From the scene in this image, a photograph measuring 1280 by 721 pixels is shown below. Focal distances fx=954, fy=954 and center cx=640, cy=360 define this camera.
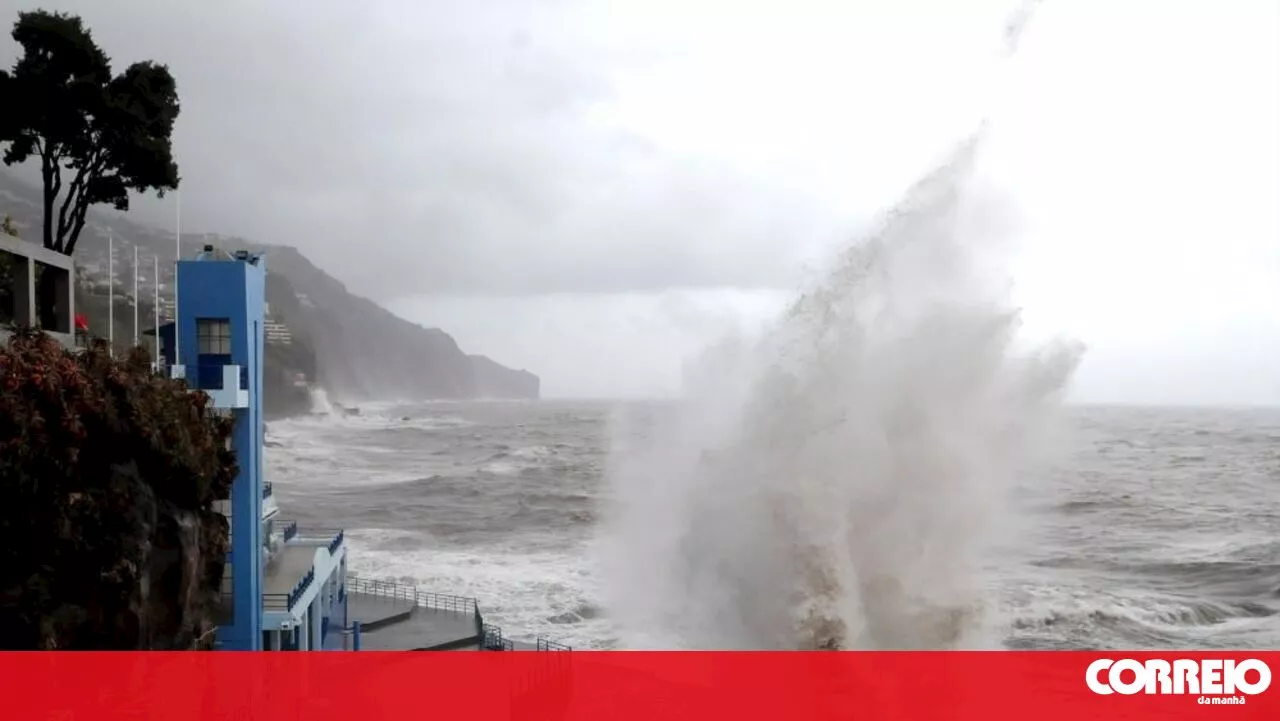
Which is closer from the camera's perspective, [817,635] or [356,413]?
[817,635]

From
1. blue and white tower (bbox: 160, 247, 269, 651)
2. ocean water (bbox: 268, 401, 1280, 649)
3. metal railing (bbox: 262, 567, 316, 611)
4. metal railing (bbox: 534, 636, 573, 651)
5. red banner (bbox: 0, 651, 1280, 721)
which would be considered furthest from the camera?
ocean water (bbox: 268, 401, 1280, 649)

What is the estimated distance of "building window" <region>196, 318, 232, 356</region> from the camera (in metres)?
16.5

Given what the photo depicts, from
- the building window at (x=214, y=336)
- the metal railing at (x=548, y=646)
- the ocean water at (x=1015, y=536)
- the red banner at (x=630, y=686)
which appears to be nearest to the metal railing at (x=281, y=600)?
the red banner at (x=630, y=686)

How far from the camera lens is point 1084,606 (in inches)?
1190

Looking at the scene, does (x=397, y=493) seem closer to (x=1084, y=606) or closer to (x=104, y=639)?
(x=1084, y=606)

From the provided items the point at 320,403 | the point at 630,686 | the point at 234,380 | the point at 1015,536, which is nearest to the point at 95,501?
the point at 234,380

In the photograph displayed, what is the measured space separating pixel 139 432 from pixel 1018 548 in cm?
3895

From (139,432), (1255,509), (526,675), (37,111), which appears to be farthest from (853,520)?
(1255,509)

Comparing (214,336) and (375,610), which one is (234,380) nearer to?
(214,336)

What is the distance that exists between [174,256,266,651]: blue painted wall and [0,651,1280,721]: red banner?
3.62 ft

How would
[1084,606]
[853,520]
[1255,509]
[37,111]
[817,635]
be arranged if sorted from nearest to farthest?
[37,111] → [817,635] → [853,520] → [1084,606] → [1255,509]

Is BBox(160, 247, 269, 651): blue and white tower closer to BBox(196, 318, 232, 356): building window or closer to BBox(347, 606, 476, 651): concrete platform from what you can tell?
BBox(196, 318, 232, 356): building window

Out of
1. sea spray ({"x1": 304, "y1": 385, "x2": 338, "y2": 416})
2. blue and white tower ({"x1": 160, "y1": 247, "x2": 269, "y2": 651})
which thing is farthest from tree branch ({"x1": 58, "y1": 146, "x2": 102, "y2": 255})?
sea spray ({"x1": 304, "y1": 385, "x2": 338, "y2": 416})

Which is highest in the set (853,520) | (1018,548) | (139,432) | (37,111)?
(37,111)
